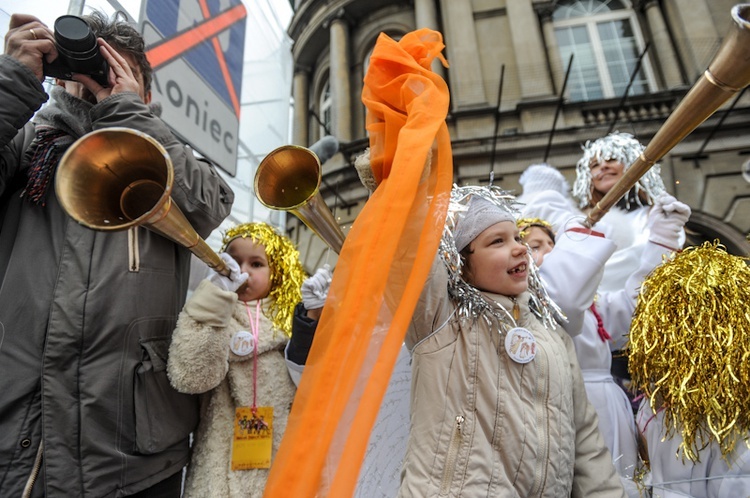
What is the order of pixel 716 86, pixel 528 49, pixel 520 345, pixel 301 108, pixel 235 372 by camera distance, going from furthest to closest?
pixel 301 108 → pixel 528 49 → pixel 235 372 → pixel 520 345 → pixel 716 86

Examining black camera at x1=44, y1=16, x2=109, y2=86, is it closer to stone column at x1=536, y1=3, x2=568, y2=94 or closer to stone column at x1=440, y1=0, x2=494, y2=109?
stone column at x1=440, y1=0, x2=494, y2=109

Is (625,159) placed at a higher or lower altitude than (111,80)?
higher

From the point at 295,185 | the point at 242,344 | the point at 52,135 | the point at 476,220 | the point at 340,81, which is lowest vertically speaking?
the point at 242,344

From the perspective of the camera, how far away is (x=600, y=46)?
782 cm

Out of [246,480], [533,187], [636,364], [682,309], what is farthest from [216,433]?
[533,187]

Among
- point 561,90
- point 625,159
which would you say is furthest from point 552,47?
point 625,159

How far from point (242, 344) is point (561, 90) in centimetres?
706

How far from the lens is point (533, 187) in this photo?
11.5 feet

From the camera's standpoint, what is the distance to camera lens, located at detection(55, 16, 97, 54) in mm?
1258

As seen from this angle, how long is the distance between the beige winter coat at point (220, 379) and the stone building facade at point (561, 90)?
5.51 meters

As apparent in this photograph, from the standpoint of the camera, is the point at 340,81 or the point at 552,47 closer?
the point at 552,47

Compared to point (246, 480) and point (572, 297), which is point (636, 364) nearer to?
point (572, 297)

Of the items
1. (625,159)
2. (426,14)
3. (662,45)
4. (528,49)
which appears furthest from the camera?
(426,14)

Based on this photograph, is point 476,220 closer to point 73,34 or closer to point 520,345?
point 520,345
